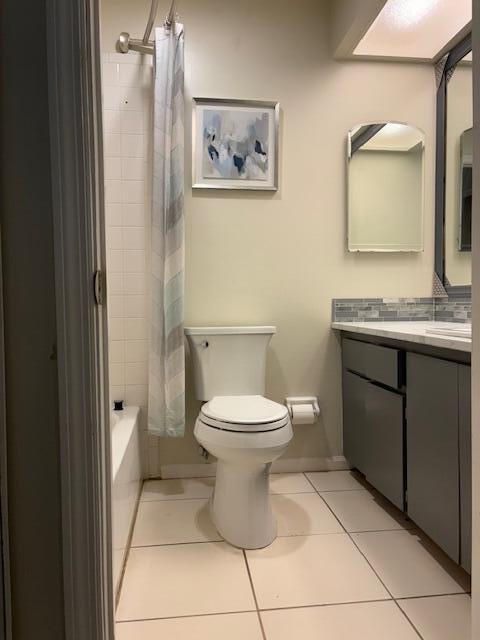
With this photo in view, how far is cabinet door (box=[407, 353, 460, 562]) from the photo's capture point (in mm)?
1265

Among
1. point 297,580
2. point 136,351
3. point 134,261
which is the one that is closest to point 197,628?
point 297,580

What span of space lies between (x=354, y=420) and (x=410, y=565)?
2.35ft

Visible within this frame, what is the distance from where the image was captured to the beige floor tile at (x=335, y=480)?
1990mm

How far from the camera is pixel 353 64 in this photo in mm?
2131

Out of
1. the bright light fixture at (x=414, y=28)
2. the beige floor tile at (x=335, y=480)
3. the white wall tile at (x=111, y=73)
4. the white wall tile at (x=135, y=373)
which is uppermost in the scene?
the bright light fixture at (x=414, y=28)

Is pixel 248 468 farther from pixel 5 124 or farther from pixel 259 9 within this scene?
pixel 259 9

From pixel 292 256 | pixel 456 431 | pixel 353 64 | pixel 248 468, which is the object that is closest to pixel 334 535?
pixel 248 468

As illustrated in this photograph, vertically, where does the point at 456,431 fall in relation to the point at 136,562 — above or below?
above

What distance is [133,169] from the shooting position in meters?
2.01

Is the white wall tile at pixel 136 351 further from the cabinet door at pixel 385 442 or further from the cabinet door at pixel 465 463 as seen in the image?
the cabinet door at pixel 465 463

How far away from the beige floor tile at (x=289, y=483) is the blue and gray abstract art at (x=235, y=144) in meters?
1.56

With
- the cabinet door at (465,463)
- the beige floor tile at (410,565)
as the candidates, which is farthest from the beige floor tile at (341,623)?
the cabinet door at (465,463)

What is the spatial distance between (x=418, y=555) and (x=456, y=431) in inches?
21.3

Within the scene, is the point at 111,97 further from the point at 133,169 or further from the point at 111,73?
the point at 133,169
